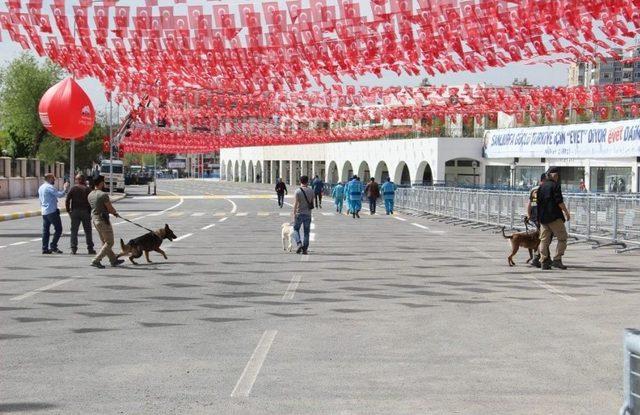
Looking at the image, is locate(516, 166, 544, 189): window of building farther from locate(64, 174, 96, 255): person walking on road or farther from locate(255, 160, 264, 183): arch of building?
locate(255, 160, 264, 183): arch of building

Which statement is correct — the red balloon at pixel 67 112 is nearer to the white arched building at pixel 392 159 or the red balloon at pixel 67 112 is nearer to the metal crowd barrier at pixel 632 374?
the metal crowd barrier at pixel 632 374

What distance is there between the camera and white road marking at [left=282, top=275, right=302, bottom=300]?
12930mm

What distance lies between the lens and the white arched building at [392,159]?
65.2 metres

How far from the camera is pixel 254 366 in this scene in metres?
7.98

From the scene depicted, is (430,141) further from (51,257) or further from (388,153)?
(51,257)

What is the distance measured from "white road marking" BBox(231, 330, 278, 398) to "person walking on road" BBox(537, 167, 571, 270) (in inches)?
350

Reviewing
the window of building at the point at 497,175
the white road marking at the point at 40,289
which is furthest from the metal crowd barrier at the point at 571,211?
the window of building at the point at 497,175

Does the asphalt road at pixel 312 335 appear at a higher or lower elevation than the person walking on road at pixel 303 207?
lower

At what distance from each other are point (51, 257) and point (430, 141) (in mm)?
49316

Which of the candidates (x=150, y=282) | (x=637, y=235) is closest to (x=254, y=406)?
(x=150, y=282)

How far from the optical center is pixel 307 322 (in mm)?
10578

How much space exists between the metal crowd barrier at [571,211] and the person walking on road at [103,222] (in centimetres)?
1214

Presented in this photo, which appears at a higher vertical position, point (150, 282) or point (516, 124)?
point (516, 124)

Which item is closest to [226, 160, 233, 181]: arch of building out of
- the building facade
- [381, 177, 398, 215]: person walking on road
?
the building facade
